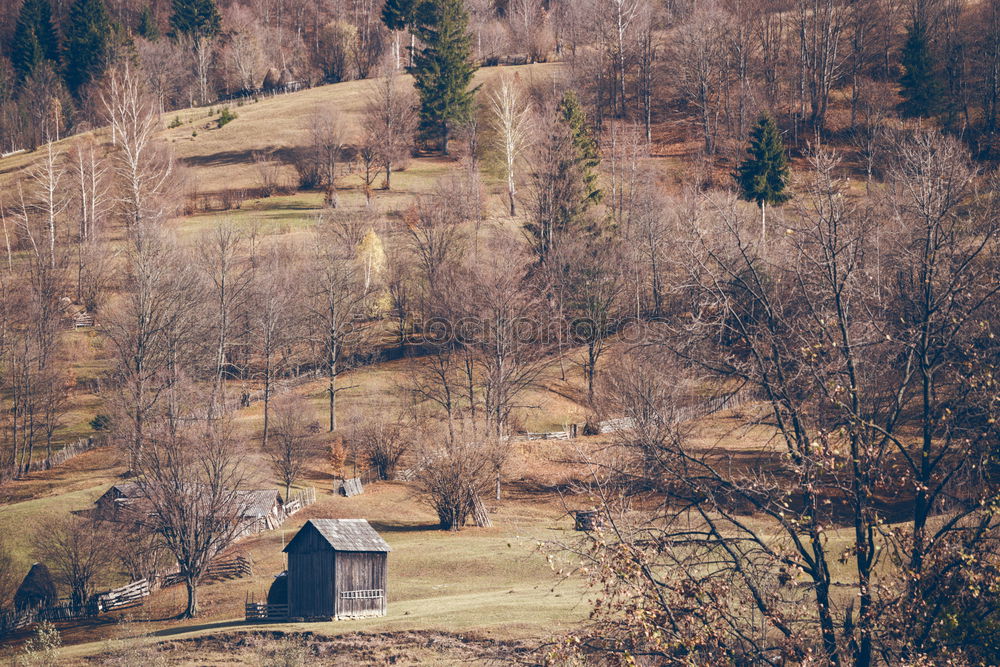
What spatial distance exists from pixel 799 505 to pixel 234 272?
152 ft

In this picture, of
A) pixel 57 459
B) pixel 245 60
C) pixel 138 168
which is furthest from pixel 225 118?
pixel 57 459

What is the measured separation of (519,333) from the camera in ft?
233

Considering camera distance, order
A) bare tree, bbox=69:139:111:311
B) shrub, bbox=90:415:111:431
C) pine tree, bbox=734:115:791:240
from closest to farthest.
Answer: shrub, bbox=90:415:111:431 < bare tree, bbox=69:139:111:311 < pine tree, bbox=734:115:791:240

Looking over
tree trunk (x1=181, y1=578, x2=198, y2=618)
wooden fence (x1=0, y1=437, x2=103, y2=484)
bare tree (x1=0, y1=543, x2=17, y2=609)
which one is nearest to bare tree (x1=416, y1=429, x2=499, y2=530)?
tree trunk (x1=181, y1=578, x2=198, y2=618)

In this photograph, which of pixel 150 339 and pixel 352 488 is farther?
pixel 150 339

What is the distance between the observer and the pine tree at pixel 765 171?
8206 centimetres

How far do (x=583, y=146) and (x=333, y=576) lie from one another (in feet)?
185

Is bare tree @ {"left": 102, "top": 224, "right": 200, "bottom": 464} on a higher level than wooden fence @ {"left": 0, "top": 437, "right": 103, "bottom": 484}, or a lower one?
higher

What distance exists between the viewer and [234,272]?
249 ft

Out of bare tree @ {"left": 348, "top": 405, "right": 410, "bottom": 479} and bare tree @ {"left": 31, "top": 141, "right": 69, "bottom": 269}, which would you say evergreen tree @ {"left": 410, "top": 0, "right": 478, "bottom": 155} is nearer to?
bare tree @ {"left": 31, "top": 141, "right": 69, "bottom": 269}

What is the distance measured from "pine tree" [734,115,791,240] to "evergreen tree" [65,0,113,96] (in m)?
82.2

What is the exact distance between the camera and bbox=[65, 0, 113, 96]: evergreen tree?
13100 cm

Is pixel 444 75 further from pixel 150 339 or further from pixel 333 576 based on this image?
pixel 333 576

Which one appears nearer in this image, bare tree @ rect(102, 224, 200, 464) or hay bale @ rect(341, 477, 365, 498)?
hay bale @ rect(341, 477, 365, 498)
